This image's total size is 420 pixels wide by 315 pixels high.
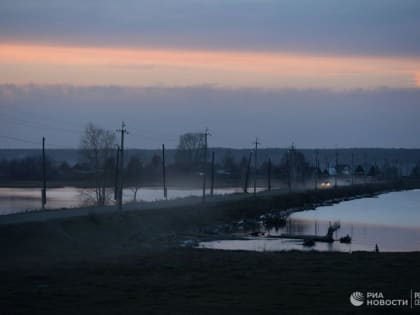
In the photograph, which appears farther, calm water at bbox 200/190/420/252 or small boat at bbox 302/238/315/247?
small boat at bbox 302/238/315/247

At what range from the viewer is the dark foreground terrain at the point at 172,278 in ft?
48.0

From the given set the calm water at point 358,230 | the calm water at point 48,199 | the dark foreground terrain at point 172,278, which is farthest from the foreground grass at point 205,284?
the calm water at point 48,199

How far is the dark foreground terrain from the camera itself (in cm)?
1463

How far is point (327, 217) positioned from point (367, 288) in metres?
45.3

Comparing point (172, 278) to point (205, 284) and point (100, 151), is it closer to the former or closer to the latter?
point (205, 284)

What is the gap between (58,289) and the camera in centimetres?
1648

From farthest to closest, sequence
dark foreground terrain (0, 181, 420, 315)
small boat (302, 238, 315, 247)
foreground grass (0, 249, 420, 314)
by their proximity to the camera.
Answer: small boat (302, 238, 315, 247), dark foreground terrain (0, 181, 420, 315), foreground grass (0, 249, 420, 314)

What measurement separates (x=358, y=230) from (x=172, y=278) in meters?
30.7

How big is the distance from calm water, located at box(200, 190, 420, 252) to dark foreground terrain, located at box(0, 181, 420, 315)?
8.11 metres

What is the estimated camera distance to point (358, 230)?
156 ft

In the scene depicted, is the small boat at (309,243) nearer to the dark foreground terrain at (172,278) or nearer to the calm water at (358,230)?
the calm water at (358,230)

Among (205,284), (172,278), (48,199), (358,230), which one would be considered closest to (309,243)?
(358,230)

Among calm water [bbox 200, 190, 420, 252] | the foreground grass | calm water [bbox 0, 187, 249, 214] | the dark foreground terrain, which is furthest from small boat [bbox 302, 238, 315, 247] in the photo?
calm water [bbox 0, 187, 249, 214]

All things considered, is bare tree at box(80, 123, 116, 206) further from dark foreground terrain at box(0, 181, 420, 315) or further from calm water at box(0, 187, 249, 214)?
dark foreground terrain at box(0, 181, 420, 315)
